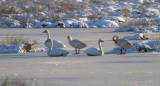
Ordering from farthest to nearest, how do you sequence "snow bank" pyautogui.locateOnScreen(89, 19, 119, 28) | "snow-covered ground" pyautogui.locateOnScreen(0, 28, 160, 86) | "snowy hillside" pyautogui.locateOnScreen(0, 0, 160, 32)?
"snow bank" pyautogui.locateOnScreen(89, 19, 119, 28)
"snowy hillside" pyautogui.locateOnScreen(0, 0, 160, 32)
"snow-covered ground" pyautogui.locateOnScreen(0, 28, 160, 86)

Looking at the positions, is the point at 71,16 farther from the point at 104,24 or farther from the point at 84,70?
the point at 84,70

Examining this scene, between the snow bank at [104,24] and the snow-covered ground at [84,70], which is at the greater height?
the snow-covered ground at [84,70]

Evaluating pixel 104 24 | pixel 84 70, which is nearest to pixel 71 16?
pixel 104 24

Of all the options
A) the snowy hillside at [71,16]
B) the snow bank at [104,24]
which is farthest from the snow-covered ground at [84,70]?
the snow bank at [104,24]

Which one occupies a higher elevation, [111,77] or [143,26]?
[111,77]

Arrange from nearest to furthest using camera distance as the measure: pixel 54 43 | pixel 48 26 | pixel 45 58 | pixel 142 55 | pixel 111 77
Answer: pixel 111 77
pixel 45 58
pixel 142 55
pixel 54 43
pixel 48 26

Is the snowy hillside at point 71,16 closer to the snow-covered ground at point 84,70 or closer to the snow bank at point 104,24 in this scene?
the snow bank at point 104,24

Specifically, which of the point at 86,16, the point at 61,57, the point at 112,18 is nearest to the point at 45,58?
the point at 61,57

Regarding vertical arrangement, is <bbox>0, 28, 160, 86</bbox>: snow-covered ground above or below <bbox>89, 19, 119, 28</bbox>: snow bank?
above

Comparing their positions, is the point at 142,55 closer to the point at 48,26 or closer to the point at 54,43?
the point at 54,43

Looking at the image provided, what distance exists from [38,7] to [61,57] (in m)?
26.4

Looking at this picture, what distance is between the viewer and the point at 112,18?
30.3m

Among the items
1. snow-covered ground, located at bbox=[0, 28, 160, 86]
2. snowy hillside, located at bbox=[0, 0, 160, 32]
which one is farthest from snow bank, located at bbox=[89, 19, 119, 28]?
snow-covered ground, located at bbox=[0, 28, 160, 86]

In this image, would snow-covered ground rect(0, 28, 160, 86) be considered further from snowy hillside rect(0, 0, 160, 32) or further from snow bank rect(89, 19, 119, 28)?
snow bank rect(89, 19, 119, 28)
